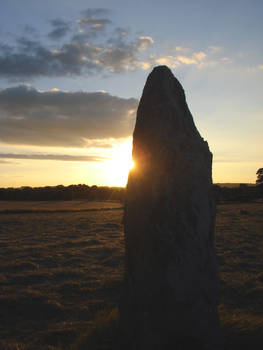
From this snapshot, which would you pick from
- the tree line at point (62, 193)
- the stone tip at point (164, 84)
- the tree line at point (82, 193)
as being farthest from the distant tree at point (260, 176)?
the stone tip at point (164, 84)

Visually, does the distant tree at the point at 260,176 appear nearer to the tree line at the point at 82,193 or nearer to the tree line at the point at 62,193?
the tree line at the point at 82,193

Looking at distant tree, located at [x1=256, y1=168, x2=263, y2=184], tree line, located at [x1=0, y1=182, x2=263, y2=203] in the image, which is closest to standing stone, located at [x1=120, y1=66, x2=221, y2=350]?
distant tree, located at [x1=256, y1=168, x2=263, y2=184]

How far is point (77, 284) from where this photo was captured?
8445 millimetres

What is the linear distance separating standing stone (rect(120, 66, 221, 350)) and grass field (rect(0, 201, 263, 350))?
30.1 inches

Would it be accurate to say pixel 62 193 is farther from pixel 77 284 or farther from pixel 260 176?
pixel 77 284

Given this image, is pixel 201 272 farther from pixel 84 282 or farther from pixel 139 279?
pixel 84 282

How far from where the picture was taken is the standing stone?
4.62 meters

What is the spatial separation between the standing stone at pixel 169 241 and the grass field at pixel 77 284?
765 mm

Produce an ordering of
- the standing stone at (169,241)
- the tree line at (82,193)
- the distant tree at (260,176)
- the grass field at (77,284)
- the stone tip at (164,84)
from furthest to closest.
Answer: the tree line at (82,193) < the distant tree at (260,176) < the grass field at (77,284) < the stone tip at (164,84) < the standing stone at (169,241)

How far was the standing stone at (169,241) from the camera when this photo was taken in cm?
462

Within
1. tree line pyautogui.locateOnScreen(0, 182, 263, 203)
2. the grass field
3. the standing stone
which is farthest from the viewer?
tree line pyautogui.locateOnScreen(0, 182, 263, 203)

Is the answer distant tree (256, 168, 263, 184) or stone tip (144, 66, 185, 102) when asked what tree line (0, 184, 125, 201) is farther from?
stone tip (144, 66, 185, 102)

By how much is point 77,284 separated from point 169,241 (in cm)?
466

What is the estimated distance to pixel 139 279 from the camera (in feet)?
→ 15.8
